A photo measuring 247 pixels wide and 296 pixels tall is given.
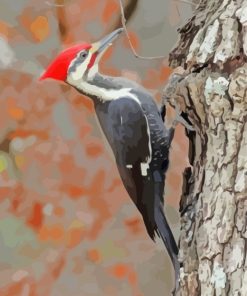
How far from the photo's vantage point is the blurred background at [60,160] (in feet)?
5.14

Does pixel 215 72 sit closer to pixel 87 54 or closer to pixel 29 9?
pixel 87 54

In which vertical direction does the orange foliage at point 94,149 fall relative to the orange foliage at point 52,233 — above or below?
above

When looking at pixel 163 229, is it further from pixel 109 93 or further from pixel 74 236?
pixel 74 236

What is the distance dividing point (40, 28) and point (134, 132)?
82 centimetres

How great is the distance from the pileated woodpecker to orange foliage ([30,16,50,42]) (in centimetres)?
71

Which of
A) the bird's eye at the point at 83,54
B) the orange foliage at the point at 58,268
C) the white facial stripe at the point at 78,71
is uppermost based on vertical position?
the bird's eye at the point at 83,54

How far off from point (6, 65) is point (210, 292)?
0.96 meters

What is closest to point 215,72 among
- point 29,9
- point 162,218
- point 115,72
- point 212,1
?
point 212,1

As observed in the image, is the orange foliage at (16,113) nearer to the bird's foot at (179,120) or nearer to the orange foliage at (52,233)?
the orange foliage at (52,233)

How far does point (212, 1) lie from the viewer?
0.78 metres

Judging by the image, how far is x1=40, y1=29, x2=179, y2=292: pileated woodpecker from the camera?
82 cm

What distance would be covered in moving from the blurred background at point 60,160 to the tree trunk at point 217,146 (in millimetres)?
799

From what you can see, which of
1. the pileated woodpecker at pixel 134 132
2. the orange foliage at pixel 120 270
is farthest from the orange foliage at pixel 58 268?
the pileated woodpecker at pixel 134 132

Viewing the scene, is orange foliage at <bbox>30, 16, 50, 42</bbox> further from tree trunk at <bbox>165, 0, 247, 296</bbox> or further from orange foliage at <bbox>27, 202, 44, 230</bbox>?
tree trunk at <bbox>165, 0, 247, 296</bbox>
